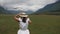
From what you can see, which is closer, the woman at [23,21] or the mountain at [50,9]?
the woman at [23,21]

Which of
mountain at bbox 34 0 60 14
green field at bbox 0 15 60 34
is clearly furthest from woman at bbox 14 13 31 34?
mountain at bbox 34 0 60 14

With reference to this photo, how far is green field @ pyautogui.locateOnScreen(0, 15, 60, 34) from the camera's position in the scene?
6301 mm

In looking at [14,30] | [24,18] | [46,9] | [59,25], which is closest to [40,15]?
[46,9]

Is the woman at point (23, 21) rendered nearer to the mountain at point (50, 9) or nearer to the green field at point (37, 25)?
the green field at point (37, 25)

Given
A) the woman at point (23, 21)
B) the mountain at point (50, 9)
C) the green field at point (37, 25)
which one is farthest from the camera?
the mountain at point (50, 9)

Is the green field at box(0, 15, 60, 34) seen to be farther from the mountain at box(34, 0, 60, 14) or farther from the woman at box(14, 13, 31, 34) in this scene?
the woman at box(14, 13, 31, 34)

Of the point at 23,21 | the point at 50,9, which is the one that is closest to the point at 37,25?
the point at 50,9

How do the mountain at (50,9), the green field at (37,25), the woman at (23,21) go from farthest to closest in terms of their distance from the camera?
the mountain at (50,9) → the green field at (37,25) → the woman at (23,21)

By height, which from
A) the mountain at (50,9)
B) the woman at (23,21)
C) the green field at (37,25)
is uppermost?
the mountain at (50,9)

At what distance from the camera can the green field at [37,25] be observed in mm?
6301

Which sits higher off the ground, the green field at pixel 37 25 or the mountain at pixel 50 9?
the mountain at pixel 50 9

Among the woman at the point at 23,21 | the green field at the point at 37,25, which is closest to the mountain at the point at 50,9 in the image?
the green field at the point at 37,25

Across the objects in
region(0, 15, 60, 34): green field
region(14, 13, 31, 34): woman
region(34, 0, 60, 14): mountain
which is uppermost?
region(34, 0, 60, 14): mountain

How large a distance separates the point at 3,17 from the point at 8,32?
82cm
